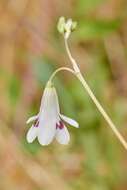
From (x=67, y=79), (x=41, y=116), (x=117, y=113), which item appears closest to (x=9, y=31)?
(x=67, y=79)

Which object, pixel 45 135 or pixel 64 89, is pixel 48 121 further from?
pixel 64 89

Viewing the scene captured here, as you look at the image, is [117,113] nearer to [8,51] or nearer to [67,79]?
[67,79]

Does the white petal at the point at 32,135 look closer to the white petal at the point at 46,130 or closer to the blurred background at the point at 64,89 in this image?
the white petal at the point at 46,130

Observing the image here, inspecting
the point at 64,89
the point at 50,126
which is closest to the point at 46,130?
the point at 50,126

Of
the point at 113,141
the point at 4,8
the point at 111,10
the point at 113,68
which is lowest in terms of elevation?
the point at 113,141

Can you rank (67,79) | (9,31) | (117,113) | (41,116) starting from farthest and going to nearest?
(9,31) < (67,79) < (117,113) < (41,116)

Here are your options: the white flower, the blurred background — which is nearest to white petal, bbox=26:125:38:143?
the white flower

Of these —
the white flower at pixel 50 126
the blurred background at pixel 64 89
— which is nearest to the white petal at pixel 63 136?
the white flower at pixel 50 126

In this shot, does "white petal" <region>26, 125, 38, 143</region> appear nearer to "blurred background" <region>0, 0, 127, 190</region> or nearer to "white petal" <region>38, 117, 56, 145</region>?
"white petal" <region>38, 117, 56, 145</region>
